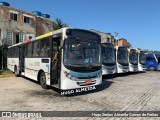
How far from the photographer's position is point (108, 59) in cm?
1630

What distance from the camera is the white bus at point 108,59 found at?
1573 cm

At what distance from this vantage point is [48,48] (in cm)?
1050

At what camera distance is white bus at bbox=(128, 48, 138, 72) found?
20220mm

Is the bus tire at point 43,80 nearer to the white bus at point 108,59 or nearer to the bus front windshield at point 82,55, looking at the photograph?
the bus front windshield at point 82,55

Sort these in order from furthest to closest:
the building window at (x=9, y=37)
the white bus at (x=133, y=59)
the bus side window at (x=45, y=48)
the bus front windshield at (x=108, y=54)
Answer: the building window at (x=9, y=37), the white bus at (x=133, y=59), the bus front windshield at (x=108, y=54), the bus side window at (x=45, y=48)

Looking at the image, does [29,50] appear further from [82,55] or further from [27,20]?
[27,20]

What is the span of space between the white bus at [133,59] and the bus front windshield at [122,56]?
3.44 feet

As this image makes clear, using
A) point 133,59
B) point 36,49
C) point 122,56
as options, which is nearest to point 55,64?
point 36,49

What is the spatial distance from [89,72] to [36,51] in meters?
4.06

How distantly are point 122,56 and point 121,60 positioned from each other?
0.53m

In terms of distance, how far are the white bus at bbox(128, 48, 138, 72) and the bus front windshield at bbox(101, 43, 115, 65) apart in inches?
154

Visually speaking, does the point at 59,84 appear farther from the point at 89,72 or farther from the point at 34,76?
the point at 34,76

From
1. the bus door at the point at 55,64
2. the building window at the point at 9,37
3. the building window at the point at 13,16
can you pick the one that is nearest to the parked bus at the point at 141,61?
the bus door at the point at 55,64

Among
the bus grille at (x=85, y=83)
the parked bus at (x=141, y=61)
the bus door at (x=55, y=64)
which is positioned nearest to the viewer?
the bus grille at (x=85, y=83)
